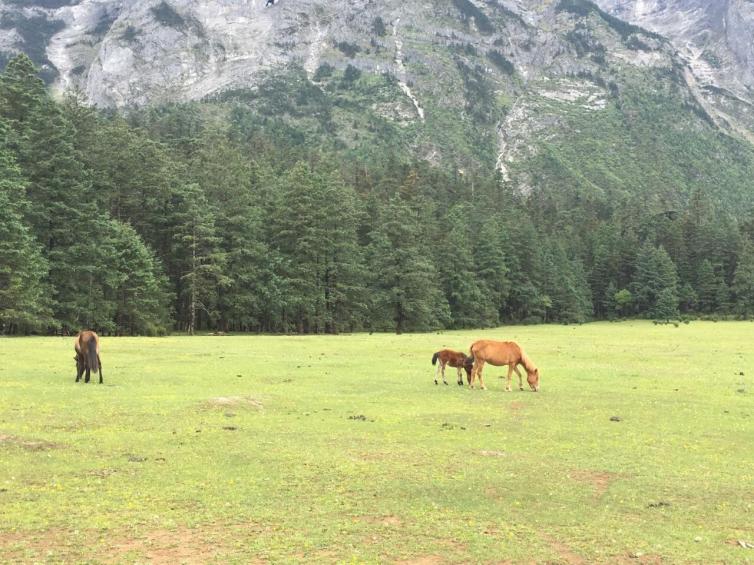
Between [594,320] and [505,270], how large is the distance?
3059 centimetres

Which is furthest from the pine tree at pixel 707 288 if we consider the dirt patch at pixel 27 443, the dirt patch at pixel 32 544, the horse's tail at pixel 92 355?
the dirt patch at pixel 32 544

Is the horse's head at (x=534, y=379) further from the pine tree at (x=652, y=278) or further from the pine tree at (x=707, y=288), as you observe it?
the pine tree at (x=707, y=288)

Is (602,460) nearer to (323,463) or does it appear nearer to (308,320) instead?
(323,463)

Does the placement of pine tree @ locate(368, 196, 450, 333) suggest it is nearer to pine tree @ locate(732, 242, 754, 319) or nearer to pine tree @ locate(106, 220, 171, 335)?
pine tree @ locate(106, 220, 171, 335)

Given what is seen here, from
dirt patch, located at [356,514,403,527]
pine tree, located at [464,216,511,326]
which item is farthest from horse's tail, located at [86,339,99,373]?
pine tree, located at [464,216,511,326]

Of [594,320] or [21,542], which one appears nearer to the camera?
[21,542]

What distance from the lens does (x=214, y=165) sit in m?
84.4

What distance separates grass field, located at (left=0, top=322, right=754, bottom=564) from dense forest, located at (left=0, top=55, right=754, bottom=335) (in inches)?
1436

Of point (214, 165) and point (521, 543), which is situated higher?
point (214, 165)

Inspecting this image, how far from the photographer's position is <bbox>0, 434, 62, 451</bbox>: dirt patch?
1318 cm

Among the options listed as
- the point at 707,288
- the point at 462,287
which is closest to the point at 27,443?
the point at 462,287

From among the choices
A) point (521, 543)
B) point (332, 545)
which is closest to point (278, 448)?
point (332, 545)

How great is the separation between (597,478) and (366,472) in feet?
15.7

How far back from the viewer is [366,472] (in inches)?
487
